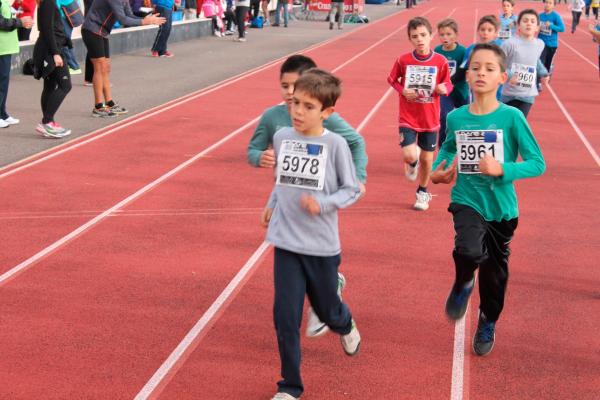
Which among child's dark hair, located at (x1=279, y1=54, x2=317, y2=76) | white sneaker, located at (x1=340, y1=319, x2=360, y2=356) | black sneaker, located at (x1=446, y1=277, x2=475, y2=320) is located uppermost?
child's dark hair, located at (x1=279, y1=54, x2=317, y2=76)

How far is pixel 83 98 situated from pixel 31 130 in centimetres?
319

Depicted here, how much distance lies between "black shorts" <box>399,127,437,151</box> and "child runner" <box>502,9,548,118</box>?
1.33 meters

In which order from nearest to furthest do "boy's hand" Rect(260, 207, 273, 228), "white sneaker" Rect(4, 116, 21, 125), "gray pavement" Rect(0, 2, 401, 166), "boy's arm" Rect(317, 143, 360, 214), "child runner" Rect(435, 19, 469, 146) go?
"boy's arm" Rect(317, 143, 360, 214) → "boy's hand" Rect(260, 207, 273, 228) → "child runner" Rect(435, 19, 469, 146) → "gray pavement" Rect(0, 2, 401, 166) → "white sneaker" Rect(4, 116, 21, 125)

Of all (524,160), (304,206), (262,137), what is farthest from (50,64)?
(304,206)

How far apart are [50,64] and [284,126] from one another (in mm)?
7327

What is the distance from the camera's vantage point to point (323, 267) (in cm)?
483

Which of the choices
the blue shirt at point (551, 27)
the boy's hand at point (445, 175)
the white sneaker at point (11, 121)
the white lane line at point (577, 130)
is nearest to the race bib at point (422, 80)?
the white lane line at point (577, 130)

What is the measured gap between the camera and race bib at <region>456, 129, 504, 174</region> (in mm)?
5387

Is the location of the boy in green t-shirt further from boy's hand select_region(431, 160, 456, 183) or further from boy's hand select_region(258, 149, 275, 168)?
boy's hand select_region(258, 149, 275, 168)

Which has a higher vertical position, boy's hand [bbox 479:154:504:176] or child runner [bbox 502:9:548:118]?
boy's hand [bbox 479:154:504:176]

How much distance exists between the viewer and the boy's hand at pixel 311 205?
463 centimetres

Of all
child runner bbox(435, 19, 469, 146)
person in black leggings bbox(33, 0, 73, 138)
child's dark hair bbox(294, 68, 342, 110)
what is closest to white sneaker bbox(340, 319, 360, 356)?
child's dark hair bbox(294, 68, 342, 110)

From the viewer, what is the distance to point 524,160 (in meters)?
5.32

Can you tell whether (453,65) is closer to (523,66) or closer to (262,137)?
(523,66)
